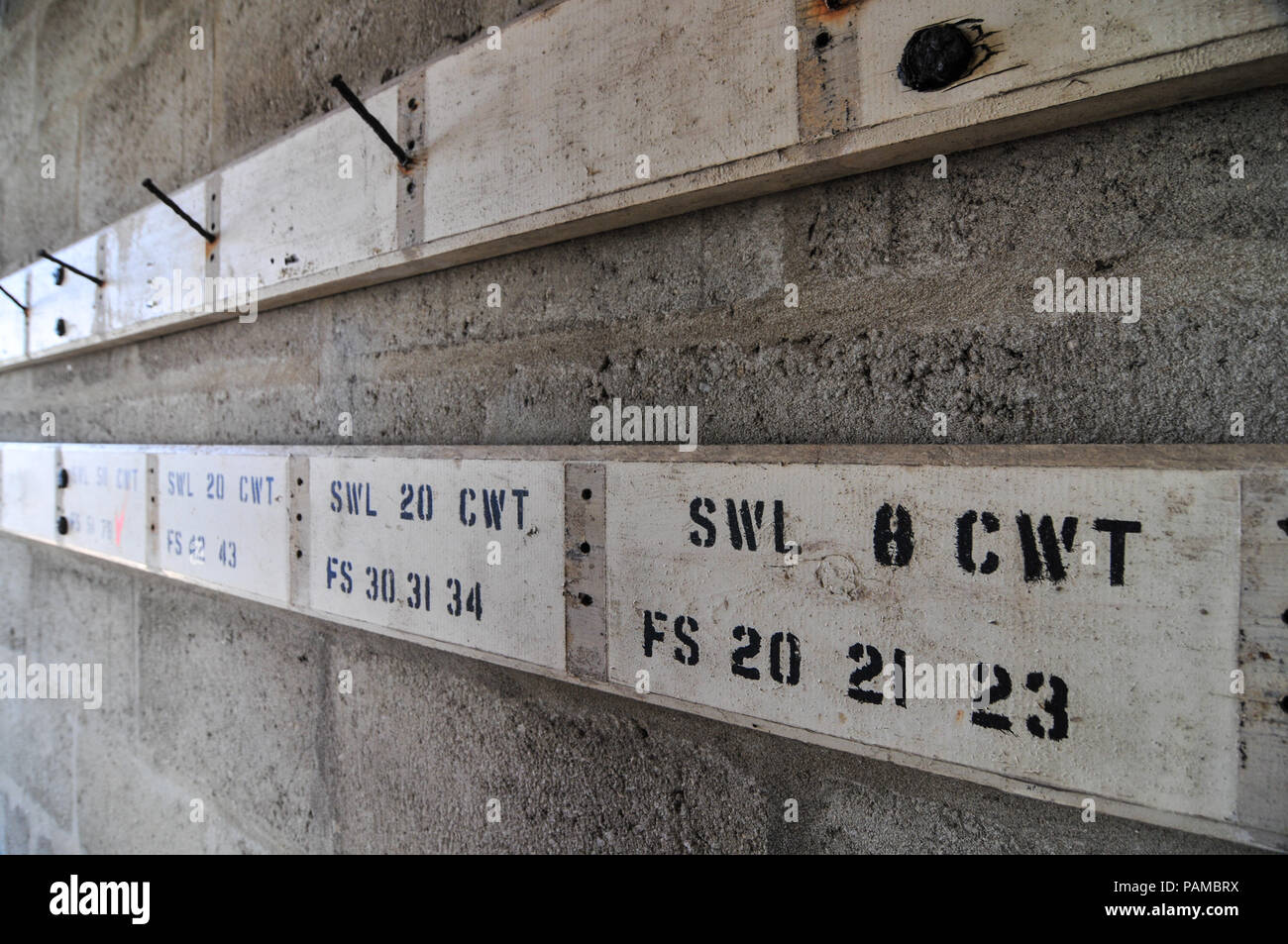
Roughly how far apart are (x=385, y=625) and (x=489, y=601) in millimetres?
352

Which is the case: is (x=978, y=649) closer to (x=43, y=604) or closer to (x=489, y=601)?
(x=489, y=601)

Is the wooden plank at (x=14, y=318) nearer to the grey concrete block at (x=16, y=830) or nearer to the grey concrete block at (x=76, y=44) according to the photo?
the grey concrete block at (x=76, y=44)

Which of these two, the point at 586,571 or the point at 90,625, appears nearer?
the point at 586,571

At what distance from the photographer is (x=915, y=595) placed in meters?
0.87

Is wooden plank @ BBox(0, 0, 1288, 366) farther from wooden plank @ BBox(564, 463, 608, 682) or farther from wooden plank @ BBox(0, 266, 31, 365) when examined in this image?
wooden plank @ BBox(0, 266, 31, 365)

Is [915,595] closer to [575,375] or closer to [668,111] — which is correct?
[575,375]

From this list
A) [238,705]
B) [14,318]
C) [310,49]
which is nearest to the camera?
[310,49]

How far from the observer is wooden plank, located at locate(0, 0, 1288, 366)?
779mm

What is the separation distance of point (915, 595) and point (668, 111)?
2.92 ft

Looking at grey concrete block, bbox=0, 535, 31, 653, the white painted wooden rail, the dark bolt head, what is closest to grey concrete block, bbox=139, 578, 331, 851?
the white painted wooden rail

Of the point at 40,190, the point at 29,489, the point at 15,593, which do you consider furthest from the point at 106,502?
the point at 40,190

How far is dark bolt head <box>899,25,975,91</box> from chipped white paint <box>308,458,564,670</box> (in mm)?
828

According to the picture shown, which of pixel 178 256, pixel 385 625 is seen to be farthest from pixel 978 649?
pixel 178 256
